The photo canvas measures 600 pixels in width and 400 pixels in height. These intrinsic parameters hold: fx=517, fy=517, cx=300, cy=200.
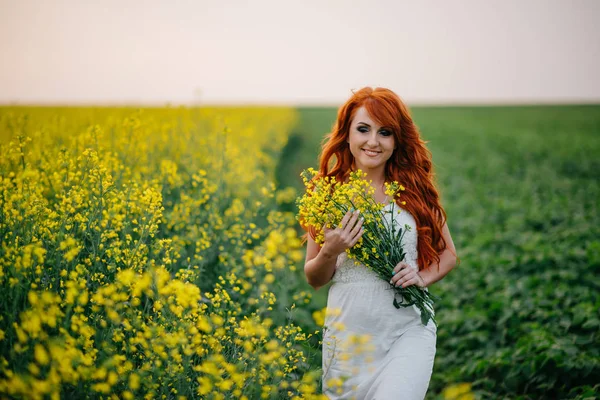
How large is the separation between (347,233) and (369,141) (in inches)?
27.5

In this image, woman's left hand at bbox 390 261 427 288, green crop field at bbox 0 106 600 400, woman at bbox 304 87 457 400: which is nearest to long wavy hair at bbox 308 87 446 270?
woman at bbox 304 87 457 400

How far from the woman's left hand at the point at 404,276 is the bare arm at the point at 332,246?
314 millimetres

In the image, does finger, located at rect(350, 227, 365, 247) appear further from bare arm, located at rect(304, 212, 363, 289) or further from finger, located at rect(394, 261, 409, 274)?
finger, located at rect(394, 261, 409, 274)

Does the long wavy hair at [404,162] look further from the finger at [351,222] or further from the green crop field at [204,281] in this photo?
the green crop field at [204,281]

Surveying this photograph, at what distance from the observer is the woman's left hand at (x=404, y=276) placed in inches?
107

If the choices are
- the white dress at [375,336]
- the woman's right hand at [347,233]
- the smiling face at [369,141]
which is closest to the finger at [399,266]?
the white dress at [375,336]

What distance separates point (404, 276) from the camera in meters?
2.74

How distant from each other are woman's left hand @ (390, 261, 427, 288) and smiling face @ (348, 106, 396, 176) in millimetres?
665

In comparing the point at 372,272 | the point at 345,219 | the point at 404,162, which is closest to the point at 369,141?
the point at 404,162

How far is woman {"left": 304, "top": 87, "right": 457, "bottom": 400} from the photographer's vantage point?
265 cm

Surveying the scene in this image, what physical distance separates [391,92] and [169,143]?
385 centimetres

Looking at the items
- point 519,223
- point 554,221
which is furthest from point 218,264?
point 554,221

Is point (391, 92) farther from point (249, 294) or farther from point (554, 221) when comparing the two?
point (554, 221)

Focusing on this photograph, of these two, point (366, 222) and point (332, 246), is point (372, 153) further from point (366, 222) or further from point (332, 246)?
point (332, 246)
